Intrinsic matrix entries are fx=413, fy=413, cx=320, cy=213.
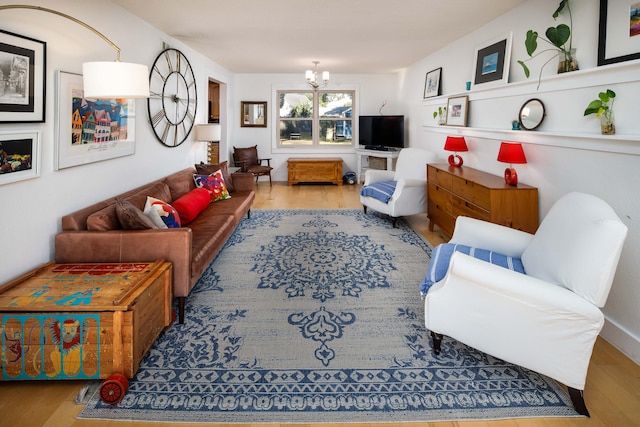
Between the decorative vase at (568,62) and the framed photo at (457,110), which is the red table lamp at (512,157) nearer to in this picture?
the decorative vase at (568,62)

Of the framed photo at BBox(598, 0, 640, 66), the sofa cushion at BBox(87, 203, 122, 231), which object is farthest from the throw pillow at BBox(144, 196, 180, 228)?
the framed photo at BBox(598, 0, 640, 66)

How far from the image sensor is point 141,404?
1.98 meters

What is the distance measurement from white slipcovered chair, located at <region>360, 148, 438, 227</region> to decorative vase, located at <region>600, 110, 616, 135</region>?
2795 millimetres

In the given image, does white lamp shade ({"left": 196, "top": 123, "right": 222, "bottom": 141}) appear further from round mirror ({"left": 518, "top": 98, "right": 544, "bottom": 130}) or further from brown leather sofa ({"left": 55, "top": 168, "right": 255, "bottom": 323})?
round mirror ({"left": 518, "top": 98, "right": 544, "bottom": 130})

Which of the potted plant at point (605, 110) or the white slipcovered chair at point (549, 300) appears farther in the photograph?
the potted plant at point (605, 110)

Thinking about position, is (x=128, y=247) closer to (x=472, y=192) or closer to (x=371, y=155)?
(x=472, y=192)

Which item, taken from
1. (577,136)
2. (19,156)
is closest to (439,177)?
(577,136)

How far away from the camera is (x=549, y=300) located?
6.30ft

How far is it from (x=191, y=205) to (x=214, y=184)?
3.38ft

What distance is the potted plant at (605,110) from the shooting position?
8.53 ft

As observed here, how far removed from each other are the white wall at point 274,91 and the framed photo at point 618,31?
6.13 metres

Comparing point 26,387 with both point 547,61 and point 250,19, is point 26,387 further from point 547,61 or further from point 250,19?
point 547,61

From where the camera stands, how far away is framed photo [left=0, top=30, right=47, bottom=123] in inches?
90.3

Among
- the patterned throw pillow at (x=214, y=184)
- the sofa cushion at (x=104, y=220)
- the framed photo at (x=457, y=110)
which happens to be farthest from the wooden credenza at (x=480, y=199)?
the sofa cushion at (x=104, y=220)
